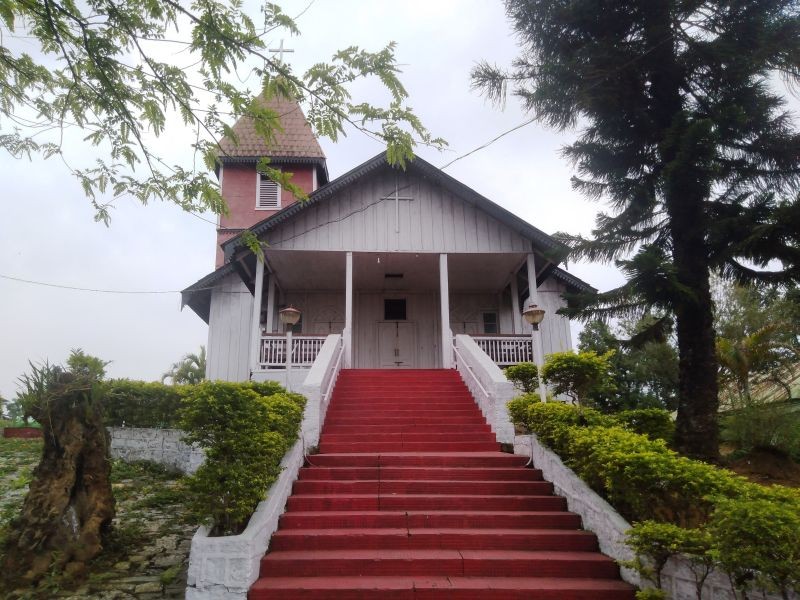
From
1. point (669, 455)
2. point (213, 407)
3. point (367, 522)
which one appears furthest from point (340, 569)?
point (669, 455)

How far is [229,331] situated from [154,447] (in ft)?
18.4

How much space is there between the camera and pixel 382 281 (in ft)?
51.5

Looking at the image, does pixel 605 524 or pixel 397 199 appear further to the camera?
pixel 397 199

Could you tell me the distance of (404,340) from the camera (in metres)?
16.0

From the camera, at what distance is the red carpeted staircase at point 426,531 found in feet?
15.7

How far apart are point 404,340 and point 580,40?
9133 millimetres

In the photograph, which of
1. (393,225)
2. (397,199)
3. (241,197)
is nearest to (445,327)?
(393,225)

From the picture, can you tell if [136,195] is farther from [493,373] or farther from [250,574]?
[493,373]

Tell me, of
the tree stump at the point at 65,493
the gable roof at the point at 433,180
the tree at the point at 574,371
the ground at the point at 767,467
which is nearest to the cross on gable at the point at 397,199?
the gable roof at the point at 433,180

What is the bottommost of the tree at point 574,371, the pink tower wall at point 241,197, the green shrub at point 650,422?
the green shrub at point 650,422

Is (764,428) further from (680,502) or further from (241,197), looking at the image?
(241,197)

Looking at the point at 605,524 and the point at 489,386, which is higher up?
the point at 489,386

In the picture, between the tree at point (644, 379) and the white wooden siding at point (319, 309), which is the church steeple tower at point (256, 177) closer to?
the white wooden siding at point (319, 309)

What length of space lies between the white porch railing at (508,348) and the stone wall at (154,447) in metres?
7.06
